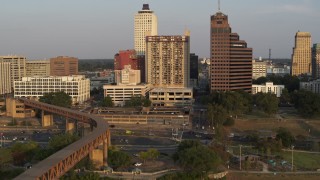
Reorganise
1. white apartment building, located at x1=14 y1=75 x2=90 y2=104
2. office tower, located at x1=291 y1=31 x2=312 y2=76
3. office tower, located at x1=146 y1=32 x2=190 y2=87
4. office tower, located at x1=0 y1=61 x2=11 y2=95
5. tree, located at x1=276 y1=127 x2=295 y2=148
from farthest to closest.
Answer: office tower, located at x1=291 y1=31 x2=312 y2=76 → office tower, located at x1=0 y1=61 x2=11 y2=95 → office tower, located at x1=146 y1=32 x2=190 y2=87 → white apartment building, located at x1=14 y1=75 x2=90 y2=104 → tree, located at x1=276 y1=127 x2=295 y2=148

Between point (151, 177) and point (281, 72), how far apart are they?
505ft

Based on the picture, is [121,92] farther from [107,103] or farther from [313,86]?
[313,86]

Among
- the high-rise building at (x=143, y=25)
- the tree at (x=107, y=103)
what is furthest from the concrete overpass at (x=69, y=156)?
the high-rise building at (x=143, y=25)

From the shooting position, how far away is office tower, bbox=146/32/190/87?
99.8m

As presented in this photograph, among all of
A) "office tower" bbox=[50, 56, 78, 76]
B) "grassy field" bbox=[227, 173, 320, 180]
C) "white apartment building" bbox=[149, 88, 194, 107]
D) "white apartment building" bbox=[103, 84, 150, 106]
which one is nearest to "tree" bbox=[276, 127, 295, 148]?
"grassy field" bbox=[227, 173, 320, 180]

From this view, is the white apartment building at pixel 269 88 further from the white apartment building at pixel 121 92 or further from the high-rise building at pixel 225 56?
the white apartment building at pixel 121 92

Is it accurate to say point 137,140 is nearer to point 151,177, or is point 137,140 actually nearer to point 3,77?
point 151,177

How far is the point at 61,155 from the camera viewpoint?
30000mm

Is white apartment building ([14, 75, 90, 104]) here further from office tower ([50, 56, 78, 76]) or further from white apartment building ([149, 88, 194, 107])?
office tower ([50, 56, 78, 76])

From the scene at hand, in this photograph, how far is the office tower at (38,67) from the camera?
128 m

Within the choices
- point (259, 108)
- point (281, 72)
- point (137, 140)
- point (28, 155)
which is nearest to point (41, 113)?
point (137, 140)

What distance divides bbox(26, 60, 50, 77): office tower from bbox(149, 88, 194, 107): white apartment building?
53.1 m

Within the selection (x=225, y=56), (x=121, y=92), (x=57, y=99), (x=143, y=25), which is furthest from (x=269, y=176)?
(x=143, y=25)

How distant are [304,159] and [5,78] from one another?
84409 millimetres
